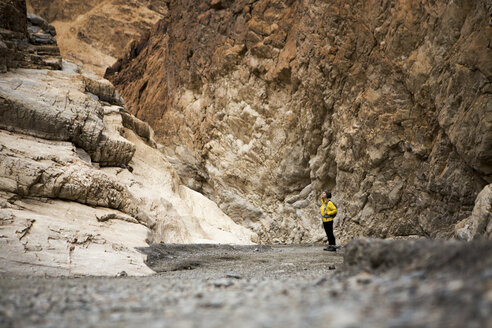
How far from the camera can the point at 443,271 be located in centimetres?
316

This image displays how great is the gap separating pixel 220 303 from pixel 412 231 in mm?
12650

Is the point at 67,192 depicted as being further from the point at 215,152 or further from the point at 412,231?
the point at 215,152

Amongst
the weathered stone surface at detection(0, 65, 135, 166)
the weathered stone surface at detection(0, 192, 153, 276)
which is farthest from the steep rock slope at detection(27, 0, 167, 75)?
the weathered stone surface at detection(0, 192, 153, 276)

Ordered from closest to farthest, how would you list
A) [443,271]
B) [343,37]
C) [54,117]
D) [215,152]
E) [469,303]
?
[469,303] → [443,271] → [54,117] → [343,37] → [215,152]

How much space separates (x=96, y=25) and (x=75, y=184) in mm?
57310

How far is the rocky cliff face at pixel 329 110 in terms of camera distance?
38.2 ft

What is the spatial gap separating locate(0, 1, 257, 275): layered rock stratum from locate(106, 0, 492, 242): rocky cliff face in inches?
198

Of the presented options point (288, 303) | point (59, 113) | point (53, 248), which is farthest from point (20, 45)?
point (288, 303)

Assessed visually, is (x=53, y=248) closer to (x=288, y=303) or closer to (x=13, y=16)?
(x=288, y=303)

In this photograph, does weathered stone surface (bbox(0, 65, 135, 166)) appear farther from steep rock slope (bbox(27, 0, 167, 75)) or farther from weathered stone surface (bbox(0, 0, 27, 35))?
steep rock slope (bbox(27, 0, 167, 75))

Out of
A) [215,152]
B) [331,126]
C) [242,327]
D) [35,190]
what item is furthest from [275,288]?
[215,152]

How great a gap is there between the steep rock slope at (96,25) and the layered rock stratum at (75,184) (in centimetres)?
3755

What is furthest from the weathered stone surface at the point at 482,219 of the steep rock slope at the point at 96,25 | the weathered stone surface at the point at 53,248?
the steep rock slope at the point at 96,25

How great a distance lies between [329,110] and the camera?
64.3ft
